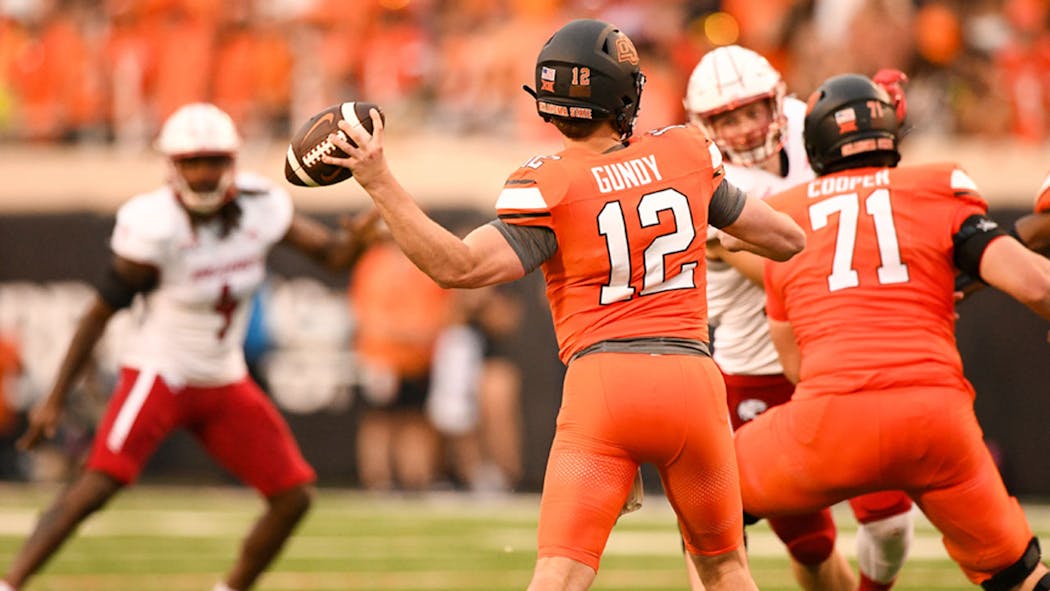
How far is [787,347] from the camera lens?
5176mm

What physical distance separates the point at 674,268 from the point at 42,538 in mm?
3074

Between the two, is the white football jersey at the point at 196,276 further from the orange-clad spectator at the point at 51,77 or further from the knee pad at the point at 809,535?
the orange-clad spectator at the point at 51,77

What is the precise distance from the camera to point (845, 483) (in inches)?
189

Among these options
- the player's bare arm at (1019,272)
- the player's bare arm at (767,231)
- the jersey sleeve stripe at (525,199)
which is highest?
the jersey sleeve stripe at (525,199)

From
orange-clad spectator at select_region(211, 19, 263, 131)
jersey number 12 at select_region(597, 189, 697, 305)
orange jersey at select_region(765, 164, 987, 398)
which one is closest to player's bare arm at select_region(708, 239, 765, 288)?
orange jersey at select_region(765, 164, 987, 398)

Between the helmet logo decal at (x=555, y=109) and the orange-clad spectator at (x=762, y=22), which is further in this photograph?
the orange-clad spectator at (x=762, y=22)

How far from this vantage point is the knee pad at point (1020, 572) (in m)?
4.71

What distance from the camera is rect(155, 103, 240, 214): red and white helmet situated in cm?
660

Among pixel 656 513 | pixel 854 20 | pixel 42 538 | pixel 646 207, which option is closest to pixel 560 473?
pixel 646 207

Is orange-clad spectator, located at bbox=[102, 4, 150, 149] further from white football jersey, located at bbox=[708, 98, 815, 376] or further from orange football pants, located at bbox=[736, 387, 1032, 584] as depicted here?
orange football pants, located at bbox=[736, 387, 1032, 584]

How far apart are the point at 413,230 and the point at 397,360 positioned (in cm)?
836

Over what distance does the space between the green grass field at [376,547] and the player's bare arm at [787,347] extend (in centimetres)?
221

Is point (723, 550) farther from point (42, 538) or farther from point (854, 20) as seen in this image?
point (854, 20)

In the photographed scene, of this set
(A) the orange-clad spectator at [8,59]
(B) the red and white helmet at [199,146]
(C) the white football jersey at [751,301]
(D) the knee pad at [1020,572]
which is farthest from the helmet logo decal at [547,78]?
(A) the orange-clad spectator at [8,59]
